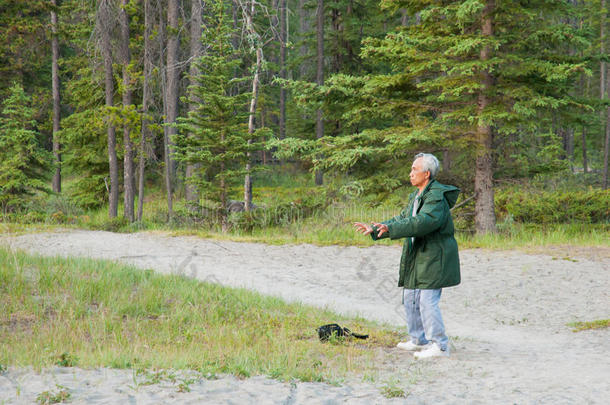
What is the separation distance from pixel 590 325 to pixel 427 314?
3.53 metres

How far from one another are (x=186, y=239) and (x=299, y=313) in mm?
7092

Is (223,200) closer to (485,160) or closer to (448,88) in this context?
(448,88)

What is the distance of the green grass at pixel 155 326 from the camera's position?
184 inches

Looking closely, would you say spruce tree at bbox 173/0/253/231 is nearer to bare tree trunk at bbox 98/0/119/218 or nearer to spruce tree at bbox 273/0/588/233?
spruce tree at bbox 273/0/588/233

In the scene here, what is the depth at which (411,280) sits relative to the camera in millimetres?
5312

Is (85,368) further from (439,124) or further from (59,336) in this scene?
(439,124)

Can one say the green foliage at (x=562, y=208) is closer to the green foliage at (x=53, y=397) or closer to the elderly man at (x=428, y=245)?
the elderly man at (x=428, y=245)

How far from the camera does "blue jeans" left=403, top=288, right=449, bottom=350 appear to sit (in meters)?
5.21

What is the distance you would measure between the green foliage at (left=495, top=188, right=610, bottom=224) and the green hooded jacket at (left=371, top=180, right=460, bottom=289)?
1062cm

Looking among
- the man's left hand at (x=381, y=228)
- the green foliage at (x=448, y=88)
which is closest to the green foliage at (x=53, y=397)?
the man's left hand at (x=381, y=228)

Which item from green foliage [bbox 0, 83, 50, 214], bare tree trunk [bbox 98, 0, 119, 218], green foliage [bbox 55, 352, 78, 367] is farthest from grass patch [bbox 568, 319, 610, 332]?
green foliage [bbox 0, 83, 50, 214]

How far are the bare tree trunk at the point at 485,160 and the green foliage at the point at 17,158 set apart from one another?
536 inches

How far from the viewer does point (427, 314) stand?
17.1ft

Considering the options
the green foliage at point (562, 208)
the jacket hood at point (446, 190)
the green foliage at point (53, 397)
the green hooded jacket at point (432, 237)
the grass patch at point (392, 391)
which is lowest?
the grass patch at point (392, 391)
